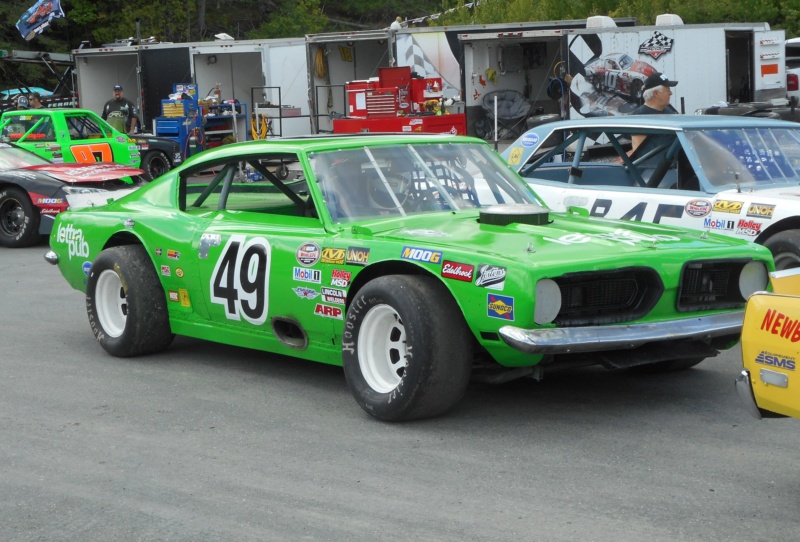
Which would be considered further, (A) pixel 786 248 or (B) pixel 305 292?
(A) pixel 786 248

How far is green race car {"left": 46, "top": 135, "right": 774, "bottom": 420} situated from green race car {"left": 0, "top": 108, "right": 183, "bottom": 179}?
8925 millimetres

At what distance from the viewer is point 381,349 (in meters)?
5.38

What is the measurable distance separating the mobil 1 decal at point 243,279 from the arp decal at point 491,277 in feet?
4.67

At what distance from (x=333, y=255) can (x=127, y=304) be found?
171cm

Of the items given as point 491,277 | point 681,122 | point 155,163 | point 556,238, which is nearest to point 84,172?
point 155,163

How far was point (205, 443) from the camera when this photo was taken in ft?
16.6

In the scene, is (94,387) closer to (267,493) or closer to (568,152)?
(267,493)

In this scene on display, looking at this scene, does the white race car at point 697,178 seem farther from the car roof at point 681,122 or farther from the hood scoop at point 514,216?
the hood scoop at point 514,216

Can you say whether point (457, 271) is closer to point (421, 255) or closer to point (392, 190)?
point (421, 255)

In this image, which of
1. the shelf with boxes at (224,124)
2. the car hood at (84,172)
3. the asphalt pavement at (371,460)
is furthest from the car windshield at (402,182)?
the shelf with boxes at (224,124)

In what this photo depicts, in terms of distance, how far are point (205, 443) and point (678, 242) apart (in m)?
2.46

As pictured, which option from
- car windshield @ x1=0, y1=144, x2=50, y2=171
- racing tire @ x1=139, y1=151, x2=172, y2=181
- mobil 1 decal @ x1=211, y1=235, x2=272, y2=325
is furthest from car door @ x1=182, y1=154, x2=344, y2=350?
racing tire @ x1=139, y1=151, x2=172, y2=181

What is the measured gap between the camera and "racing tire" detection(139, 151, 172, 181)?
793 inches

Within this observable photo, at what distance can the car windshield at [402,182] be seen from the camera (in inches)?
232
